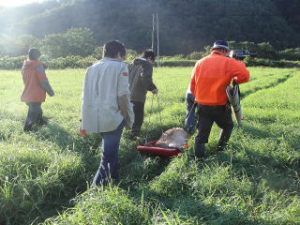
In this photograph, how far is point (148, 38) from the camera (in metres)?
58.5

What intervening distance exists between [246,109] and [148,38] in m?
48.6

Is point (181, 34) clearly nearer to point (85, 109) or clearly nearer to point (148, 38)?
point (148, 38)

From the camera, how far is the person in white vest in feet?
17.3

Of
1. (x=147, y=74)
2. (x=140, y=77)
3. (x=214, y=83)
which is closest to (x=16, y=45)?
(x=140, y=77)

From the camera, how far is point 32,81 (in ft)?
28.0

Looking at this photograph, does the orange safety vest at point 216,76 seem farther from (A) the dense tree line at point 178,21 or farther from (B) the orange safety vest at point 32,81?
(A) the dense tree line at point 178,21

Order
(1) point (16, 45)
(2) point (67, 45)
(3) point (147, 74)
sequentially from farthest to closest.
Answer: (1) point (16, 45)
(2) point (67, 45)
(3) point (147, 74)

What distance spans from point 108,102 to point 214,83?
5.81 feet

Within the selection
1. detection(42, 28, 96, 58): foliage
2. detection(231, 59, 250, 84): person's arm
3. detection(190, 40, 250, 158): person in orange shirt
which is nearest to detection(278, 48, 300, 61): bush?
detection(42, 28, 96, 58): foliage

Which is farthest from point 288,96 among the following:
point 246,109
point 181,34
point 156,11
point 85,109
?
point 156,11

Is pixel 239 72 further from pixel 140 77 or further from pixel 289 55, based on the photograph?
pixel 289 55

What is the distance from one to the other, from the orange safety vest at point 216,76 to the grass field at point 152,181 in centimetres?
94

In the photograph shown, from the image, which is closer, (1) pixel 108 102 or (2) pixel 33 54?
(1) pixel 108 102

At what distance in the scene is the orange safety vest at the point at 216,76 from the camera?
6.04m
